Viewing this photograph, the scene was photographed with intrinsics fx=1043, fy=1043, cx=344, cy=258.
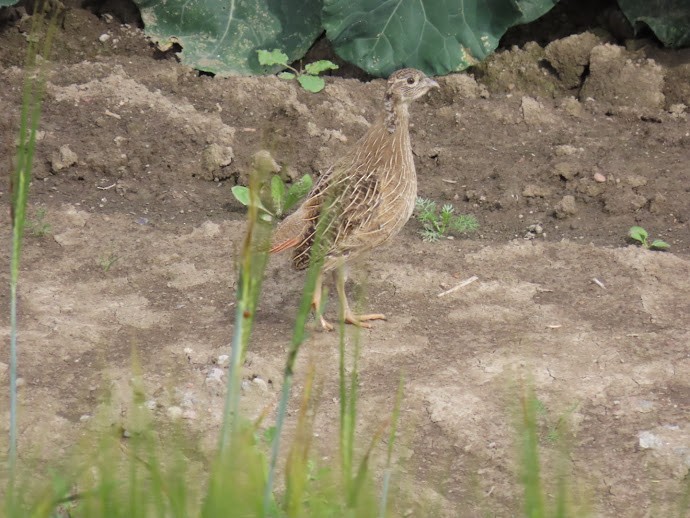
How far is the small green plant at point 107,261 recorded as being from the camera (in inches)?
233

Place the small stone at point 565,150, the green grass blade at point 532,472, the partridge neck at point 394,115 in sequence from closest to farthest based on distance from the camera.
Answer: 1. the green grass blade at point 532,472
2. the partridge neck at point 394,115
3. the small stone at point 565,150

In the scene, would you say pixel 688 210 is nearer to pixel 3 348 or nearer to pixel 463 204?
pixel 463 204

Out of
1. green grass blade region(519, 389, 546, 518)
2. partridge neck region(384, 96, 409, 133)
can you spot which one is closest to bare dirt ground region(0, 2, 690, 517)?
partridge neck region(384, 96, 409, 133)

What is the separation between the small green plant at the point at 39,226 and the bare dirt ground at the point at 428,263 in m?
0.06

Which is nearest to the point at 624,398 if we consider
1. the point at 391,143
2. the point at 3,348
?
the point at 391,143

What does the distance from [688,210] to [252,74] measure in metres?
3.28

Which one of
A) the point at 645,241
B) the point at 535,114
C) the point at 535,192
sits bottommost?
the point at 645,241

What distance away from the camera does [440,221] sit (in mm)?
6512

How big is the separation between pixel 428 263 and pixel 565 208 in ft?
3.47

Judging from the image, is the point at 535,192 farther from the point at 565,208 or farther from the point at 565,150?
the point at 565,150

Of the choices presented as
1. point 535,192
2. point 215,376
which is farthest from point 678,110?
point 215,376

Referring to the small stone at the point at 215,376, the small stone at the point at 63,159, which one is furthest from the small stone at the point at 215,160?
the small stone at the point at 215,376

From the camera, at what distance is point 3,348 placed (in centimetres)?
500

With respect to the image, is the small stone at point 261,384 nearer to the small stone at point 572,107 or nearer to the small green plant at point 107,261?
the small green plant at point 107,261
